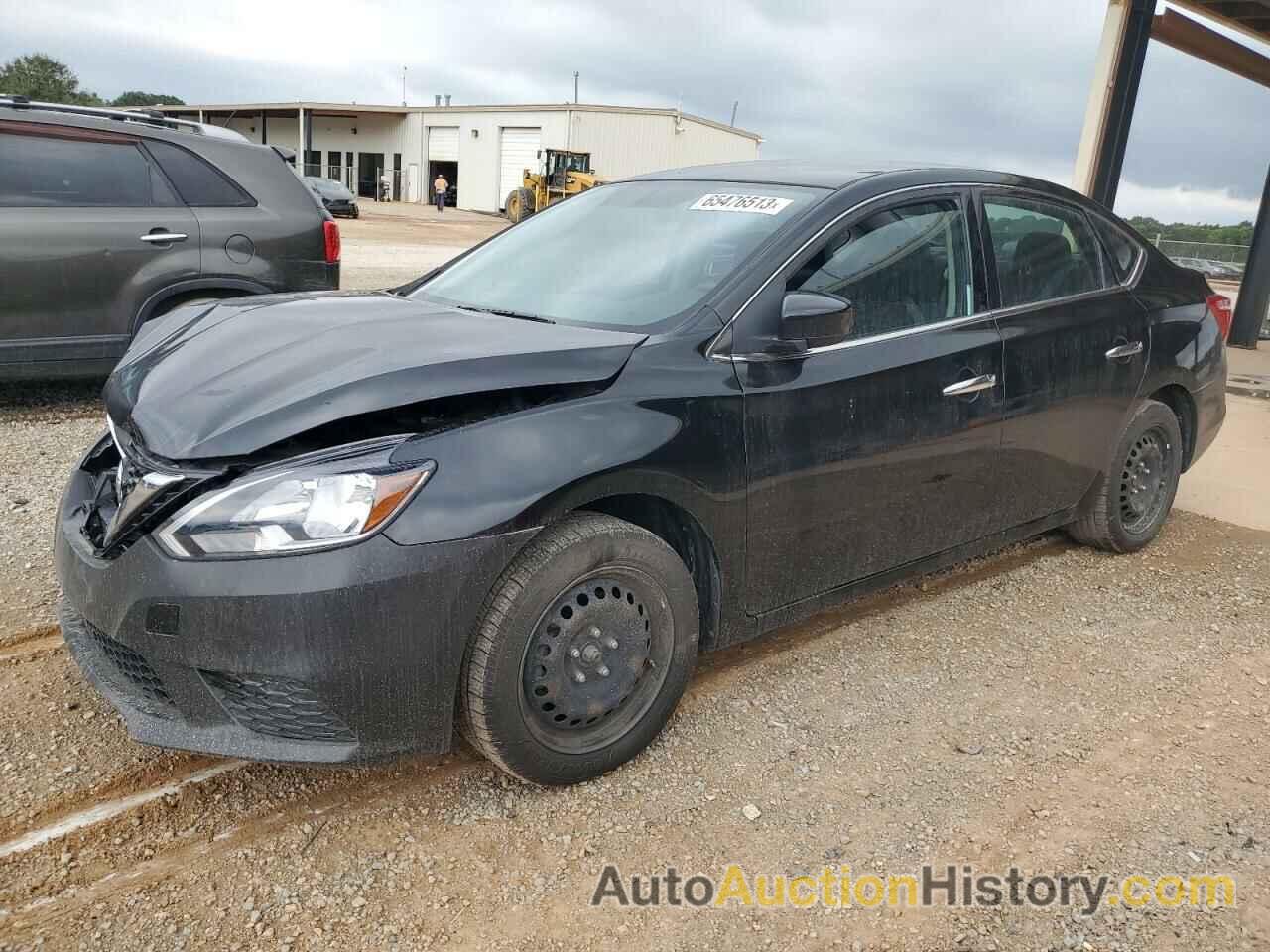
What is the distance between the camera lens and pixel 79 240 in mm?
5875

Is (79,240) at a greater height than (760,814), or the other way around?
(79,240)

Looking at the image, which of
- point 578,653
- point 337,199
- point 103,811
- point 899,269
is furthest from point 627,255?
point 337,199

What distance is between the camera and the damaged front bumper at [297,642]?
87.8 inches

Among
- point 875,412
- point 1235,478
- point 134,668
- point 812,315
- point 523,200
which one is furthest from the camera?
point 523,200

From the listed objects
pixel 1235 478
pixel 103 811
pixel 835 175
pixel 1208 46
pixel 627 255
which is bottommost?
pixel 103 811

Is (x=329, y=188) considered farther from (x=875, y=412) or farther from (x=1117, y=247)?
(x=875, y=412)

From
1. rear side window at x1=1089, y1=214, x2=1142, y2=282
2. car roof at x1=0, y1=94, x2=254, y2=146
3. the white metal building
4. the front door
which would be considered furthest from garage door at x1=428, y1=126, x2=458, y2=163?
the front door

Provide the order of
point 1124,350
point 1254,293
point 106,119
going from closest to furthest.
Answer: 1. point 1124,350
2. point 106,119
3. point 1254,293

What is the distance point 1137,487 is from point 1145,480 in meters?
0.07

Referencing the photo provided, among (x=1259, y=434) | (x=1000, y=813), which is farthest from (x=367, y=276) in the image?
(x=1000, y=813)

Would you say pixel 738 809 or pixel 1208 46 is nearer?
pixel 738 809

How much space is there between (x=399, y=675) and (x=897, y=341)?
191 centimetres

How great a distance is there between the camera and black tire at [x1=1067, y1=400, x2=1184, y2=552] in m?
4.41

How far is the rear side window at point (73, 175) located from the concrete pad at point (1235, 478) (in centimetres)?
626
